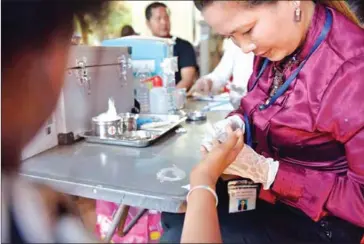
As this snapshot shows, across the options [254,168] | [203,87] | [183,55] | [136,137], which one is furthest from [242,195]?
[183,55]

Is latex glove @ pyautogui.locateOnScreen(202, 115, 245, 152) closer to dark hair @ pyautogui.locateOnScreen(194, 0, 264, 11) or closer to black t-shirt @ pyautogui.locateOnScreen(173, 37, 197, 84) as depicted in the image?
dark hair @ pyautogui.locateOnScreen(194, 0, 264, 11)

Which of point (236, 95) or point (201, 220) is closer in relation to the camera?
point (201, 220)

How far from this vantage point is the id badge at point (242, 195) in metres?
0.94

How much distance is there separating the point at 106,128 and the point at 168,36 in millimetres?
1775

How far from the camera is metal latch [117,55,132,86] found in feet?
4.62

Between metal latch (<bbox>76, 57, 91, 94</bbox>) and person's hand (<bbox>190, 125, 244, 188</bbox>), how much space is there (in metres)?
0.51

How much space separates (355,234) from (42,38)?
0.85 m

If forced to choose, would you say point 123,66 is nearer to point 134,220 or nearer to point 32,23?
point 134,220

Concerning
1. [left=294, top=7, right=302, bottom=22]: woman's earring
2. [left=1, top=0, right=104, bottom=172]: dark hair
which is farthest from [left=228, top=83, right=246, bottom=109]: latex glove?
[left=1, top=0, right=104, bottom=172]: dark hair

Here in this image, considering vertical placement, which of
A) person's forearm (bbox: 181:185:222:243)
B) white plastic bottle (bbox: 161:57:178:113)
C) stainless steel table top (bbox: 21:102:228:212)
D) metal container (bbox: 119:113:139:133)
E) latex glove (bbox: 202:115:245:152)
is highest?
white plastic bottle (bbox: 161:57:178:113)

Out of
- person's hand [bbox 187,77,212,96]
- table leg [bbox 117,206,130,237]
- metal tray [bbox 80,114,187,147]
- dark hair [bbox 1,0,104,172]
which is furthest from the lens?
person's hand [bbox 187,77,212,96]

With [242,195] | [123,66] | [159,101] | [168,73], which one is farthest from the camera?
[168,73]

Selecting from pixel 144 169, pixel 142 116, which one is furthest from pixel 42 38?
pixel 142 116

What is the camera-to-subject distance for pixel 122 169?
0.93 m
